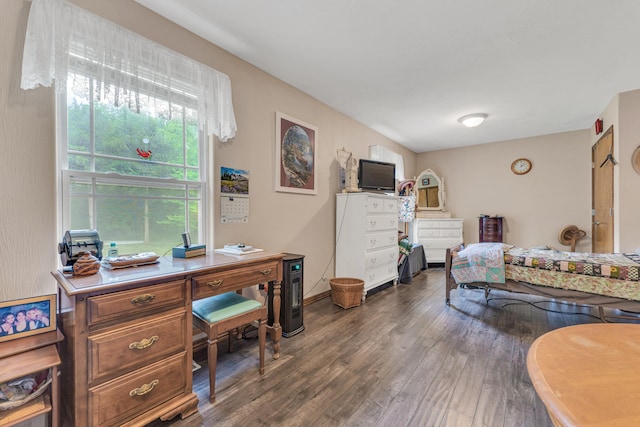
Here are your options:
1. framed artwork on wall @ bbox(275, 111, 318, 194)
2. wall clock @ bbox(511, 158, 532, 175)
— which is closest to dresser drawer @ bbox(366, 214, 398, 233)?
framed artwork on wall @ bbox(275, 111, 318, 194)

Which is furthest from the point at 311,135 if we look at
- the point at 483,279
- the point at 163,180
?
the point at 483,279

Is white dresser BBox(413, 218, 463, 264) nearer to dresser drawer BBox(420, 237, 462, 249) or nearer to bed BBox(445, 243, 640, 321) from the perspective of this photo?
dresser drawer BBox(420, 237, 462, 249)

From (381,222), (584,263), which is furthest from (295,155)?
(584,263)

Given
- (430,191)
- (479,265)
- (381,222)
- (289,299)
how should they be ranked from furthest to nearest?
Result: (430,191) < (381,222) < (479,265) < (289,299)

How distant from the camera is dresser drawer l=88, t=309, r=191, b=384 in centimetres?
120

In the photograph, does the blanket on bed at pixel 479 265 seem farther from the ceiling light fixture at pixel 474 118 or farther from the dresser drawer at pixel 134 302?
the dresser drawer at pixel 134 302

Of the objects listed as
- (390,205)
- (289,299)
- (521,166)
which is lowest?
(289,299)

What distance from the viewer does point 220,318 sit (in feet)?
5.39

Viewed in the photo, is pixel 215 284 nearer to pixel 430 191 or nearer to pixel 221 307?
pixel 221 307

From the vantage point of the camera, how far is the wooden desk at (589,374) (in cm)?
50

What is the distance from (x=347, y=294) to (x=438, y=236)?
3.20m

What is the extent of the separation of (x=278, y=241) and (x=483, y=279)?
2.33m

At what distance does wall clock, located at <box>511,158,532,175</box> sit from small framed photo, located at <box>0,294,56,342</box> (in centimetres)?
675

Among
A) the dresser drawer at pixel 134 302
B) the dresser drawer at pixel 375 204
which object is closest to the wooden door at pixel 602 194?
the dresser drawer at pixel 375 204
